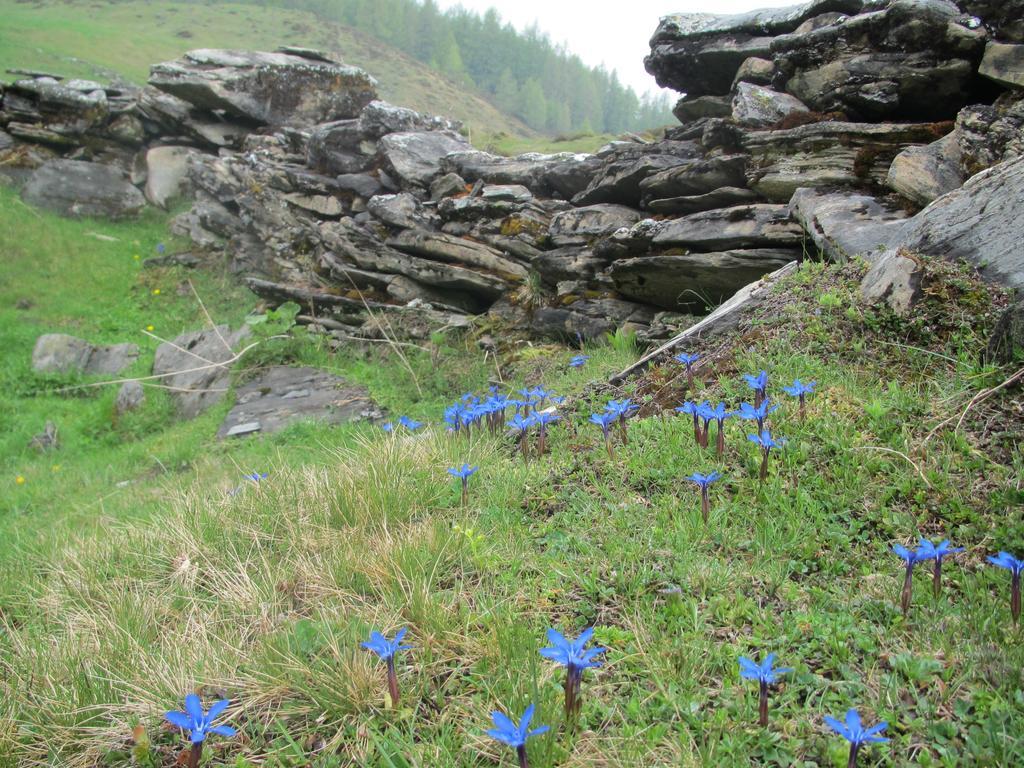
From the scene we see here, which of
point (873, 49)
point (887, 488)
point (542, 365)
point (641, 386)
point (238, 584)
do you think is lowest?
point (542, 365)

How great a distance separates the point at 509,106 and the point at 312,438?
9591 centimetres

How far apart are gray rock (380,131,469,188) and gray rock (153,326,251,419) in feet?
12.3

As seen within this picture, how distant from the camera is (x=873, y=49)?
7.02 m

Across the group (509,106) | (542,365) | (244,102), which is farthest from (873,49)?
(509,106)

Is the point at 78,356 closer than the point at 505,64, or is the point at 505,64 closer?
the point at 78,356

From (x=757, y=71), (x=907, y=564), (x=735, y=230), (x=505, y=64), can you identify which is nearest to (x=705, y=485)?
(x=907, y=564)

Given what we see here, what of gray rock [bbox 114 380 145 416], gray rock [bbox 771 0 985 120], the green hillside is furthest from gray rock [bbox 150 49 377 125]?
the green hillside

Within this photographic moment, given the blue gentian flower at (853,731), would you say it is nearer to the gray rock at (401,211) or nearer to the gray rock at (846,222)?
the gray rock at (846,222)

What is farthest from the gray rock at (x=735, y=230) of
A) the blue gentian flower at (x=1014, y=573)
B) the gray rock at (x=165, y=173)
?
the gray rock at (x=165, y=173)

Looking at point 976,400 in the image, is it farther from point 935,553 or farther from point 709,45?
point 709,45

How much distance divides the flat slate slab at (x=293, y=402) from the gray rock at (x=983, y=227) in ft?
19.8

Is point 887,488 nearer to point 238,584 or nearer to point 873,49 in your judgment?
point 238,584

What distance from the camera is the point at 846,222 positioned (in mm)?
5883

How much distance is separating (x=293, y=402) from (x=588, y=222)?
15.1 feet
